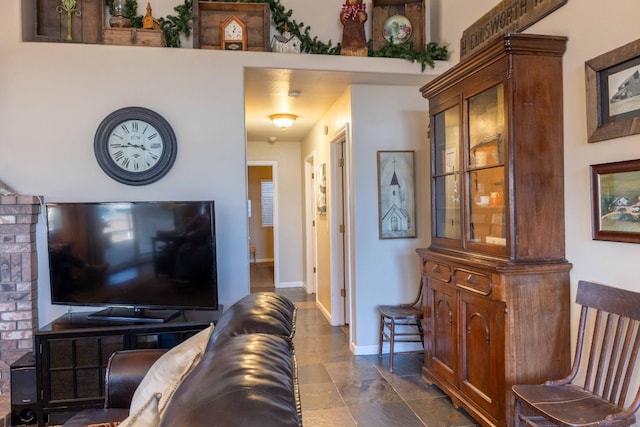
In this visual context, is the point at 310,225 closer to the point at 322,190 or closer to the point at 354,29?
the point at 322,190

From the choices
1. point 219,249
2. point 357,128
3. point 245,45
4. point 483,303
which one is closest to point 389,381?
point 483,303

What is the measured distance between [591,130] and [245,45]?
2339mm

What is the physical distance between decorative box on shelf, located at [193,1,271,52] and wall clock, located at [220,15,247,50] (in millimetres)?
34

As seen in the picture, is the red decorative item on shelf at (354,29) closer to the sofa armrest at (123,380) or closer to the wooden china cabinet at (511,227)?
the wooden china cabinet at (511,227)

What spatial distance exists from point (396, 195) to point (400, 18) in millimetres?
1459

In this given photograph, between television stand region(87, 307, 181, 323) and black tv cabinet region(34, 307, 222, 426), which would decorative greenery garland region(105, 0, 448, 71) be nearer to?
television stand region(87, 307, 181, 323)

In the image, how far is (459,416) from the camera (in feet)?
8.23

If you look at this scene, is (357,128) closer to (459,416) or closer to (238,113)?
(238,113)

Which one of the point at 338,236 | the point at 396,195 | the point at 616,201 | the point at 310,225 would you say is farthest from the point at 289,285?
the point at 616,201

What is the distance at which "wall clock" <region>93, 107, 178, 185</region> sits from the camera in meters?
2.82

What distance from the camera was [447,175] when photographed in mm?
2740

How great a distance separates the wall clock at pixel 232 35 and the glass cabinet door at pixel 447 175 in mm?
1543

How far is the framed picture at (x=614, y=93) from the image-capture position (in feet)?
5.50


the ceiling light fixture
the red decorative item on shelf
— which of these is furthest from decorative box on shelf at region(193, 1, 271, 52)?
the ceiling light fixture
